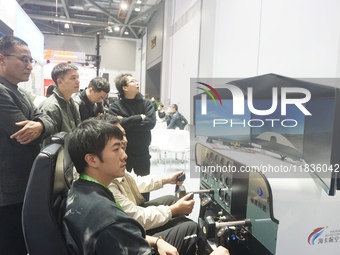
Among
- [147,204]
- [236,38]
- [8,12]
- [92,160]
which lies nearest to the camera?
[92,160]

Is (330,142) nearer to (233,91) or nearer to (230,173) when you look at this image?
(230,173)

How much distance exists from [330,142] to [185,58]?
21.2 ft

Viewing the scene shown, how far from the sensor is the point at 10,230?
4.69 feet

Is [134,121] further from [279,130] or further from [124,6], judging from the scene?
[124,6]

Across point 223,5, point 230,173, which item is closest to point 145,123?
point 230,173

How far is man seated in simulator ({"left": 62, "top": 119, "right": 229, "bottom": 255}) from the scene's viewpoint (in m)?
0.85

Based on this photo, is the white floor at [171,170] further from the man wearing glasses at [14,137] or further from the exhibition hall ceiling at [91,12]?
the exhibition hall ceiling at [91,12]

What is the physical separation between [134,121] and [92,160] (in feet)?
4.36

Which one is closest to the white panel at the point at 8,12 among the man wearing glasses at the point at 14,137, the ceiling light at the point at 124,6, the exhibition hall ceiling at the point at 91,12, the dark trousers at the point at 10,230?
the man wearing glasses at the point at 14,137

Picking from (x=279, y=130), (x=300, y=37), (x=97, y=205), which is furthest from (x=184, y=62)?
(x=97, y=205)

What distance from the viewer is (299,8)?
102 inches

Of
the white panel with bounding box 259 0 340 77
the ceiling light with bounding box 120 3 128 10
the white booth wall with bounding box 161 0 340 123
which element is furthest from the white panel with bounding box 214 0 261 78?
the ceiling light with bounding box 120 3 128 10

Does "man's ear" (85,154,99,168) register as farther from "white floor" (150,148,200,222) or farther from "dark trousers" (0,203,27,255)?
"white floor" (150,148,200,222)

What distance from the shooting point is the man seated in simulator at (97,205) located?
848 mm
